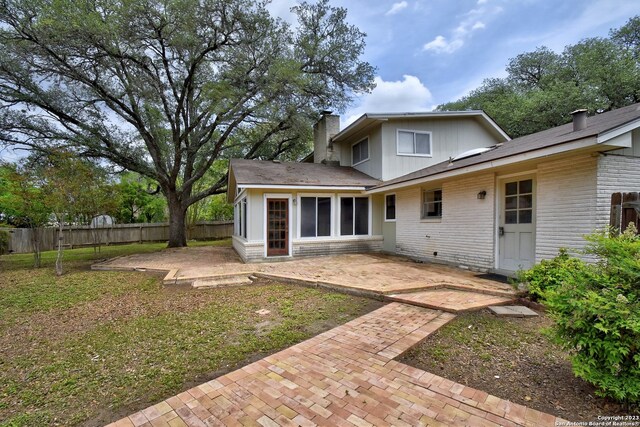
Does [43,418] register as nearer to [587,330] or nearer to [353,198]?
[587,330]

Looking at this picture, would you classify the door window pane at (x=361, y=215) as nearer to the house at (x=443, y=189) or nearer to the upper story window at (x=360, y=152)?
the house at (x=443, y=189)

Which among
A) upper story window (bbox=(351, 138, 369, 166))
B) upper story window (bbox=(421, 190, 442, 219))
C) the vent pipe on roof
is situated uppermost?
upper story window (bbox=(351, 138, 369, 166))

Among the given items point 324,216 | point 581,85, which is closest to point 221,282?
point 324,216

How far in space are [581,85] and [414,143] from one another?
14.7 metres

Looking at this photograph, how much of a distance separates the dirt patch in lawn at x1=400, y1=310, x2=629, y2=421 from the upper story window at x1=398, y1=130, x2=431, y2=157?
873cm

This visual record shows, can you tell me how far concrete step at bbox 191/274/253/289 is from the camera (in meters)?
6.93

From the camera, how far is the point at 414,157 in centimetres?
1205

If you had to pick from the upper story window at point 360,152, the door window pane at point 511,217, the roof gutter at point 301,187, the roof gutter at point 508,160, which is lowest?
the door window pane at point 511,217

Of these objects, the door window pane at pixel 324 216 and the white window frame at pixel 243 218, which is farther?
the door window pane at pixel 324 216

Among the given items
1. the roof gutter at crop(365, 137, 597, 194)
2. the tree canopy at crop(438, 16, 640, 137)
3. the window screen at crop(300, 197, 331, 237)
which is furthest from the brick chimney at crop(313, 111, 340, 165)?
the tree canopy at crop(438, 16, 640, 137)

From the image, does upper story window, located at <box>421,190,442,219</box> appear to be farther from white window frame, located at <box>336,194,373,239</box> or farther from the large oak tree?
the large oak tree

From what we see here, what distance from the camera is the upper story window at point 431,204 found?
8933 mm

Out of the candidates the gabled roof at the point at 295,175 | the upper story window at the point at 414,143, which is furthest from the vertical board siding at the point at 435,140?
the gabled roof at the point at 295,175

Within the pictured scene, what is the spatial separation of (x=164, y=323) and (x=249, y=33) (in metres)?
13.4
